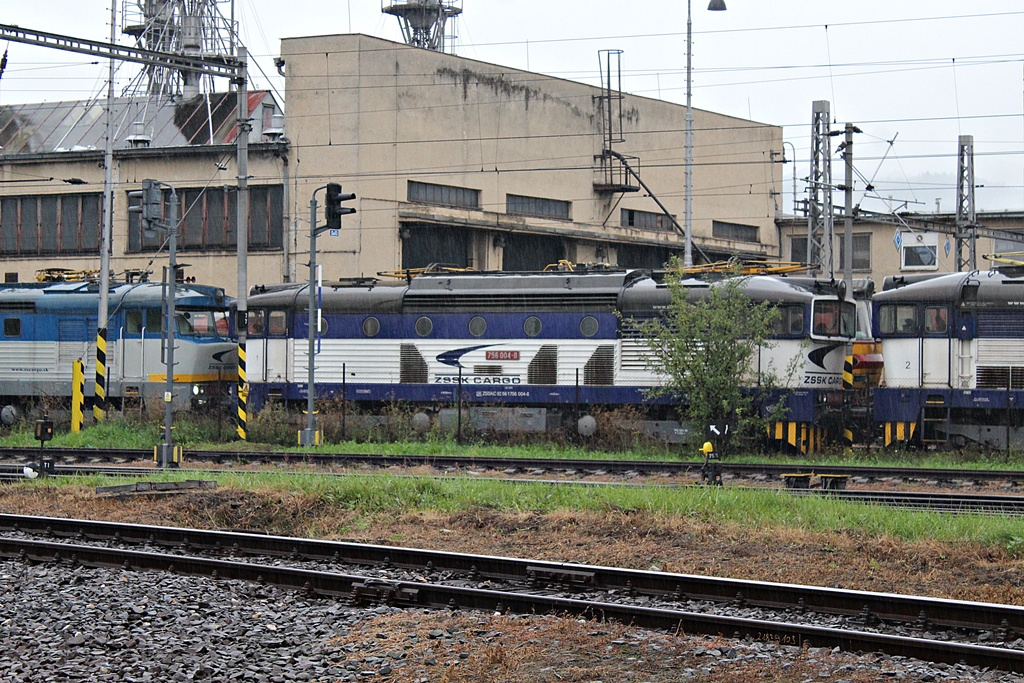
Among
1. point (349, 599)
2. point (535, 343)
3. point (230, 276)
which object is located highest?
point (230, 276)

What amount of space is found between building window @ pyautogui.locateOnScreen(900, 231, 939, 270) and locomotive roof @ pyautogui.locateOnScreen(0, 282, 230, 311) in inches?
1330

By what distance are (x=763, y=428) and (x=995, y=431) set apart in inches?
182

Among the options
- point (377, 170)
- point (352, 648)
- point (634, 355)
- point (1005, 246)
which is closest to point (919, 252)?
point (1005, 246)

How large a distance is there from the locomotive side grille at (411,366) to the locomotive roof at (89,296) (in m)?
6.75

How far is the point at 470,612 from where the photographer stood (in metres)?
10.2

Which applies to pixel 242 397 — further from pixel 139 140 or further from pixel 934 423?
pixel 139 140

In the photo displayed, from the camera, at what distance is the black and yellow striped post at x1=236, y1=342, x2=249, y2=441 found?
27625mm

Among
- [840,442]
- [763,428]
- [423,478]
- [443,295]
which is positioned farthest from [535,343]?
[423,478]

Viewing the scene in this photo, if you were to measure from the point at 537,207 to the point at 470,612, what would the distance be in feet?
119

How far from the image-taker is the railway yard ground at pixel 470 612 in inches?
331

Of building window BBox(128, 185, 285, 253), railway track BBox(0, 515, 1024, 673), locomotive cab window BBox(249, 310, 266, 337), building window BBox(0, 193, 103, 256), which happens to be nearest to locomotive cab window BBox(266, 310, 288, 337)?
locomotive cab window BBox(249, 310, 266, 337)

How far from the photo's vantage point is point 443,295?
89.1ft

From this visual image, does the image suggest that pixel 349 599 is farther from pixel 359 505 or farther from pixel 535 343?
pixel 535 343

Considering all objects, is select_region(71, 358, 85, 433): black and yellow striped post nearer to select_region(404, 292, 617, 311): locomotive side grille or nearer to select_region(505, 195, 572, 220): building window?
select_region(404, 292, 617, 311): locomotive side grille
